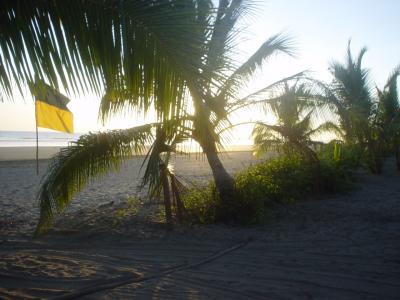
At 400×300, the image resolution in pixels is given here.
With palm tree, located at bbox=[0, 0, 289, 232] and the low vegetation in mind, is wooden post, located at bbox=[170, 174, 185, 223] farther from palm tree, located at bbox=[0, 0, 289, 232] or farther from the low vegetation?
palm tree, located at bbox=[0, 0, 289, 232]

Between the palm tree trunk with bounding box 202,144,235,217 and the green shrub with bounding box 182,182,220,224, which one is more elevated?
the palm tree trunk with bounding box 202,144,235,217

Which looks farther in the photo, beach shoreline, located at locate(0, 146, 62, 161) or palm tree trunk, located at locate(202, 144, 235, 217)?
beach shoreline, located at locate(0, 146, 62, 161)

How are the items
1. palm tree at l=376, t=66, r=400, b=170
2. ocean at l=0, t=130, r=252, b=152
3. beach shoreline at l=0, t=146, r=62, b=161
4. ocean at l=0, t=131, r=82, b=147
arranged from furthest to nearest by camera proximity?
ocean at l=0, t=131, r=82, b=147 < ocean at l=0, t=130, r=252, b=152 < beach shoreline at l=0, t=146, r=62, b=161 < palm tree at l=376, t=66, r=400, b=170

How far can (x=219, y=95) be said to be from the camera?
267 cm

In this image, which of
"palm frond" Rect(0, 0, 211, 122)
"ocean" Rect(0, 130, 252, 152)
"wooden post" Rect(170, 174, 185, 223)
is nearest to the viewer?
"palm frond" Rect(0, 0, 211, 122)

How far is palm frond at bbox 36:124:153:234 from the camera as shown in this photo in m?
5.28

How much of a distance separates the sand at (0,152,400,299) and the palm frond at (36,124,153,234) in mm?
724

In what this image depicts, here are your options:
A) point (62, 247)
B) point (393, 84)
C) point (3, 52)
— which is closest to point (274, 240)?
point (62, 247)

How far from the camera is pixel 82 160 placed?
17.8 feet

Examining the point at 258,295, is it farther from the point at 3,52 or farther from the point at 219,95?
the point at 3,52

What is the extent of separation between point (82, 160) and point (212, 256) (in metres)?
2.55

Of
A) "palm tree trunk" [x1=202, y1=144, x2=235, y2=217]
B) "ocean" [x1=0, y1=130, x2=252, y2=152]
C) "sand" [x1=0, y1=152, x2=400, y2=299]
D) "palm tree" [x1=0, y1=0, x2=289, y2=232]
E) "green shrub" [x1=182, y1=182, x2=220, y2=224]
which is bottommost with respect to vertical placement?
"sand" [x1=0, y1=152, x2=400, y2=299]

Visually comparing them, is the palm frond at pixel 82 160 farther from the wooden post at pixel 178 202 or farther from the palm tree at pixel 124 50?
the palm tree at pixel 124 50

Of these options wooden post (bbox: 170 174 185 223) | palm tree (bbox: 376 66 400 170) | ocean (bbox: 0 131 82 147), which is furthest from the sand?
ocean (bbox: 0 131 82 147)
